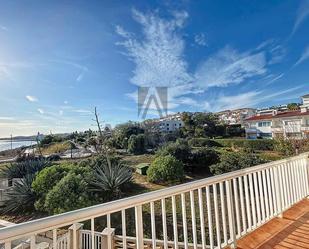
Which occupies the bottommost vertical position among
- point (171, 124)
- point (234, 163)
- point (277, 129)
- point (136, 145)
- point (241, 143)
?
point (234, 163)

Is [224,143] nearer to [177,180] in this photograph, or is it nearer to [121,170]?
[177,180]

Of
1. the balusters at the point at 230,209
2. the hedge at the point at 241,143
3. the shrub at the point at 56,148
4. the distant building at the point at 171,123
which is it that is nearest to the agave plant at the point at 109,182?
the balusters at the point at 230,209

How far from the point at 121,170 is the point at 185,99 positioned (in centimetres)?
1366

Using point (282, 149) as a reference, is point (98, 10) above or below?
above

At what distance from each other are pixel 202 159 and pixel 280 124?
16369 mm

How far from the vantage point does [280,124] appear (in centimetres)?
2341

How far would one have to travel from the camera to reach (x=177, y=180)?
9125mm

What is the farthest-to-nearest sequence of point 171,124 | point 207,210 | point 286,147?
point 171,124 → point 286,147 → point 207,210

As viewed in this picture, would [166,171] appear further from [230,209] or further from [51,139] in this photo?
[51,139]

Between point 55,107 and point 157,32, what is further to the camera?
point 55,107

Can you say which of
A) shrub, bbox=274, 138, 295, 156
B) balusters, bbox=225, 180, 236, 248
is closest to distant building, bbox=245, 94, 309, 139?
shrub, bbox=274, 138, 295, 156

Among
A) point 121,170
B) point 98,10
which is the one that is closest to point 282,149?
point 121,170

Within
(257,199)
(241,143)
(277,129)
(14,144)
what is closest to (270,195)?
(257,199)

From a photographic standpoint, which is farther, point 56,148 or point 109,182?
point 56,148
